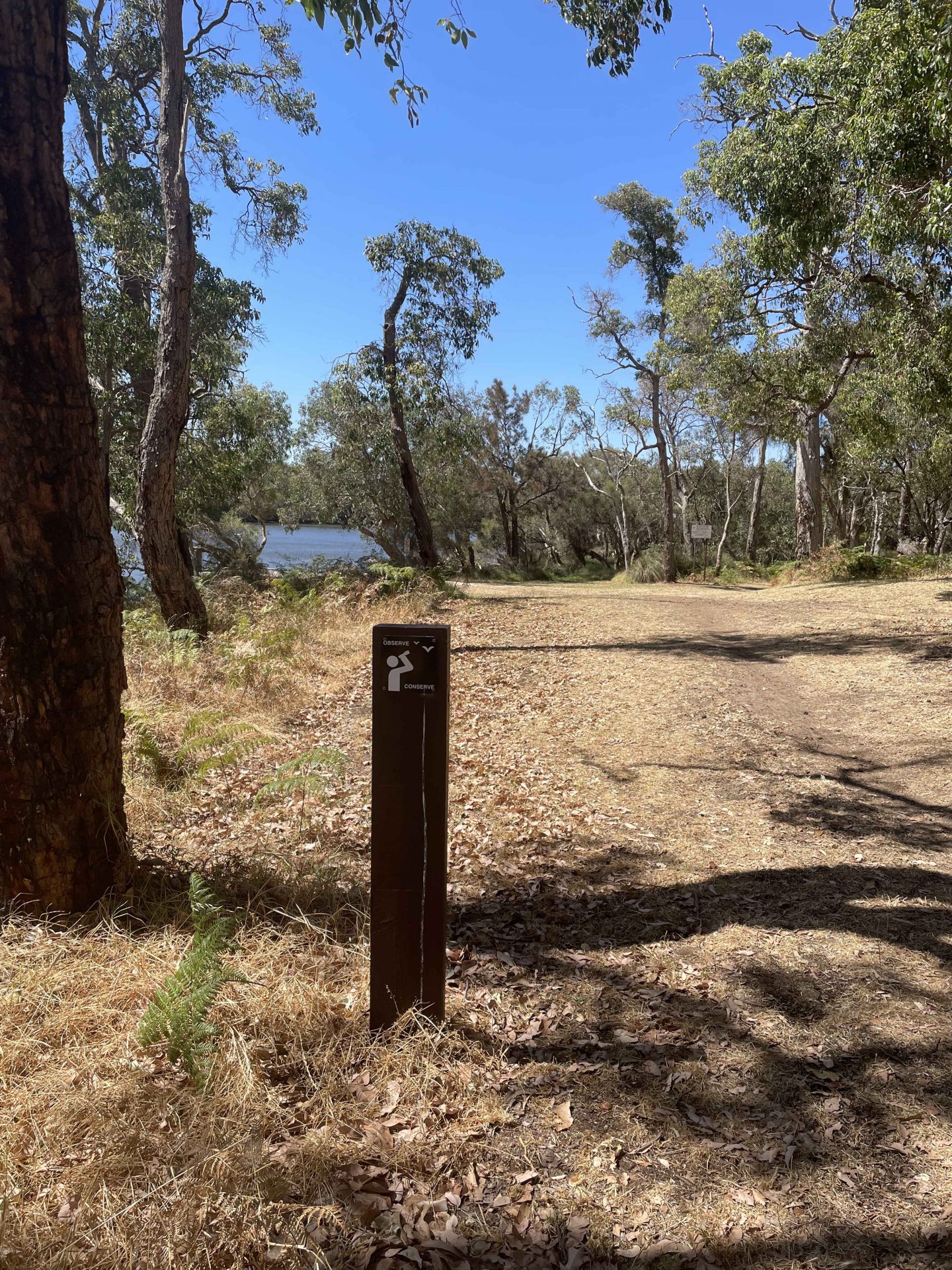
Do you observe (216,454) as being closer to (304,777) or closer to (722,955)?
(304,777)

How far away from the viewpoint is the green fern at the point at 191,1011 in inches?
105

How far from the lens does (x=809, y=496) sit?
21375 millimetres

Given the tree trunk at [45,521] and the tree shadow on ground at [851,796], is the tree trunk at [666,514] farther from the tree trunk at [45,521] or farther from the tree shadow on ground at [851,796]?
the tree trunk at [45,521]

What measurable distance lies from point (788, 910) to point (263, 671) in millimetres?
5845

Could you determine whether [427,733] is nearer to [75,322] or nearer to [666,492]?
[75,322]

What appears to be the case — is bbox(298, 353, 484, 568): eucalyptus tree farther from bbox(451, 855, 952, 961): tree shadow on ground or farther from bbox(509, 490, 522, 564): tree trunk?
bbox(451, 855, 952, 961): tree shadow on ground

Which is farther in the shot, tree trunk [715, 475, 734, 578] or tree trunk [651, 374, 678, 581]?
tree trunk [715, 475, 734, 578]

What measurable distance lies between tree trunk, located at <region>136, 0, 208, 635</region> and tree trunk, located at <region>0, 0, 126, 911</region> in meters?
6.34

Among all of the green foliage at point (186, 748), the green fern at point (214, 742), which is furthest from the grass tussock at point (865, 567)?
the green foliage at point (186, 748)

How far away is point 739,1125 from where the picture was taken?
2676 millimetres

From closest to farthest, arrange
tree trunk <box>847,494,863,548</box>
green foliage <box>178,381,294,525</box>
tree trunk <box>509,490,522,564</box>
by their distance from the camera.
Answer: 1. green foliage <box>178,381,294,525</box>
2. tree trunk <box>509,490,522,564</box>
3. tree trunk <box>847,494,863,548</box>

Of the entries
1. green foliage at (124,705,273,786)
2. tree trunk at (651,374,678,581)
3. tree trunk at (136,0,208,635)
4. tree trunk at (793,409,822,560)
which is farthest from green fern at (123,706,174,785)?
tree trunk at (651,374,678,581)

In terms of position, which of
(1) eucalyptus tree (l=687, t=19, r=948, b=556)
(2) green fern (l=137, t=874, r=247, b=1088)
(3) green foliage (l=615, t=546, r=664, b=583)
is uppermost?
(1) eucalyptus tree (l=687, t=19, r=948, b=556)

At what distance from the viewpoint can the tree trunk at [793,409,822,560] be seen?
828 inches
